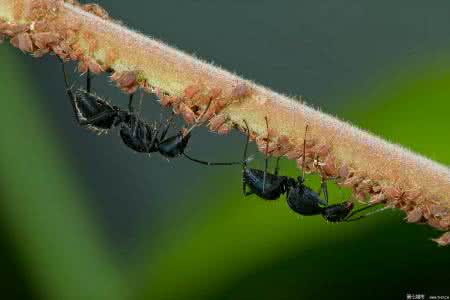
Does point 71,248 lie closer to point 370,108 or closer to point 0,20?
point 370,108

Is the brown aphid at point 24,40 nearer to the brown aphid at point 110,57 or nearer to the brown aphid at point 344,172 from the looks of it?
the brown aphid at point 110,57

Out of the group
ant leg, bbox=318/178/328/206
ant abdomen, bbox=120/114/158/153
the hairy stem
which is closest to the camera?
the hairy stem

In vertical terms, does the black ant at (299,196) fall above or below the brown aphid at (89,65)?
below

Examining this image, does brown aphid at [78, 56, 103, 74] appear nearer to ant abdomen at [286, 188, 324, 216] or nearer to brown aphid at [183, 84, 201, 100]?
brown aphid at [183, 84, 201, 100]

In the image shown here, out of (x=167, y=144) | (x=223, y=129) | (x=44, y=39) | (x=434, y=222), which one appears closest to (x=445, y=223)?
(x=434, y=222)

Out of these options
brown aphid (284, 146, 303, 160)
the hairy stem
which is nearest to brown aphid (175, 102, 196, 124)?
the hairy stem

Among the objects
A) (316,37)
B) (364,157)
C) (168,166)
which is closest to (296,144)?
(364,157)

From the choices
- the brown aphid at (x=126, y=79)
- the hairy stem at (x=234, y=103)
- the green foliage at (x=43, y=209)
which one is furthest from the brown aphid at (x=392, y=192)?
the green foliage at (x=43, y=209)

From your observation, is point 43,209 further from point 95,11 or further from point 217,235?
point 95,11
